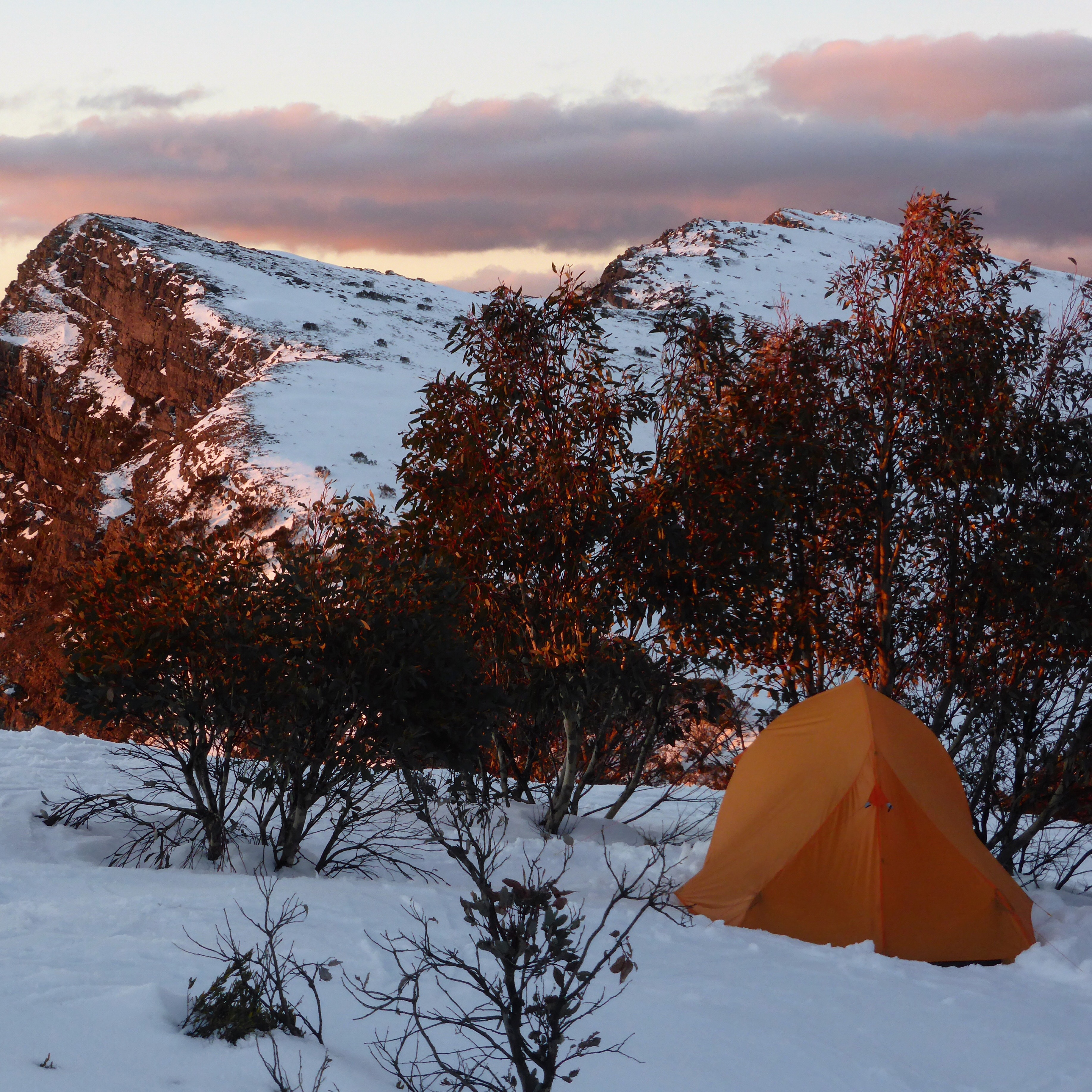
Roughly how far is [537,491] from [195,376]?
48275 millimetres

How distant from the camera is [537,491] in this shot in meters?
9.36

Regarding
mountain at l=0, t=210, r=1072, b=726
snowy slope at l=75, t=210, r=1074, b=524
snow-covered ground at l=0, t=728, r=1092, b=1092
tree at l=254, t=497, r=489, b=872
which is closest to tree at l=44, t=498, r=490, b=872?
tree at l=254, t=497, r=489, b=872

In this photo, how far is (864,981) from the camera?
6867 mm

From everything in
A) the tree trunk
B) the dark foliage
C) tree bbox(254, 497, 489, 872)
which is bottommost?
→ the tree trunk

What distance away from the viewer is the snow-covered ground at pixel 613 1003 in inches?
161

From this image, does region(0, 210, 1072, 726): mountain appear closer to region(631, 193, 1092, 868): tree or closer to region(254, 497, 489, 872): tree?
region(631, 193, 1092, 868): tree

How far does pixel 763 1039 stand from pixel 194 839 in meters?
4.96

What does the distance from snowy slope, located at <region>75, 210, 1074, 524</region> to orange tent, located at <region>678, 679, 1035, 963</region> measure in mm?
4746

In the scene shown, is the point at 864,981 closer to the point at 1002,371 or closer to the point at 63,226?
the point at 1002,371

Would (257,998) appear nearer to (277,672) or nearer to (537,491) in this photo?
(277,672)

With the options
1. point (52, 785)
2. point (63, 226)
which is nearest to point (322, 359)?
point (63, 226)

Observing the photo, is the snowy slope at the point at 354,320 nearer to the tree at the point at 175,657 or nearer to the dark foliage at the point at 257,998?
the tree at the point at 175,657

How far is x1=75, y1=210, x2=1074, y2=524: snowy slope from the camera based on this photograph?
3806cm

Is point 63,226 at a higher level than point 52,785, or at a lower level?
higher
